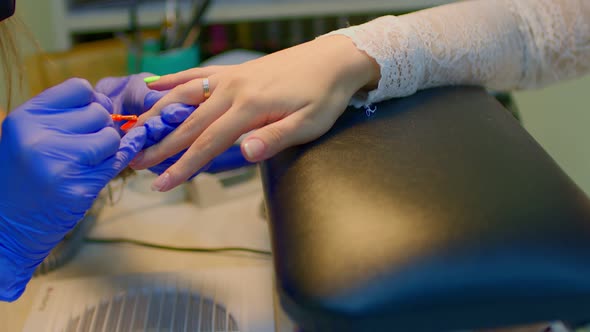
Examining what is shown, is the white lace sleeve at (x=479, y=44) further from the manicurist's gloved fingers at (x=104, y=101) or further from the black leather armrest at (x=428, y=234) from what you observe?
the manicurist's gloved fingers at (x=104, y=101)

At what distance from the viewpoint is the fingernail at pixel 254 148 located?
0.59 meters

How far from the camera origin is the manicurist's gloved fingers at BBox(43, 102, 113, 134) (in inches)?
23.0

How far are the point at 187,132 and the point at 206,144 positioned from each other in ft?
0.10

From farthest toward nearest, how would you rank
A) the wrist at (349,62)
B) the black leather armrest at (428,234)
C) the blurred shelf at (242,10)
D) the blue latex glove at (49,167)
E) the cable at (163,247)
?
the blurred shelf at (242,10), the cable at (163,247), the wrist at (349,62), the blue latex glove at (49,167), the black leather armrest at (428,234)

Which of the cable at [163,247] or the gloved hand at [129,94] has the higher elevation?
the gloved hand at [129,94]

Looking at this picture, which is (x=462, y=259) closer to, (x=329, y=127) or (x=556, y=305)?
(x=556, y=305)

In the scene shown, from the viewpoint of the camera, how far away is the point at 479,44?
717 mm

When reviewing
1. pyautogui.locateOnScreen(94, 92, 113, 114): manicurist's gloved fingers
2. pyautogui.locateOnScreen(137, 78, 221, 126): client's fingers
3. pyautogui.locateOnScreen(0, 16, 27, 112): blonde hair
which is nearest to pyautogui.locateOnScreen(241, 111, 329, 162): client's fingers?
pyautogui.locateOnScreen(137, 78, 221, 126): client's fingers

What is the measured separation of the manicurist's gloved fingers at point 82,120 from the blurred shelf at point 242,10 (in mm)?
784

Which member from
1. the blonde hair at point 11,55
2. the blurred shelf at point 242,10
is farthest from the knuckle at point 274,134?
the blurred shelf at point 242,10

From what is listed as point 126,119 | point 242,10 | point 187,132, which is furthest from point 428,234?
point 242,10

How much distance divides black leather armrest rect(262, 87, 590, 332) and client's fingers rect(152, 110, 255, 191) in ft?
0.27

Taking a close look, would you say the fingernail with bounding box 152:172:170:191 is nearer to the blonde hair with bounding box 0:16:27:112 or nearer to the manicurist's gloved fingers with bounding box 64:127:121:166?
the manicurist's gloved fingers with bounding box 64:127:121:166

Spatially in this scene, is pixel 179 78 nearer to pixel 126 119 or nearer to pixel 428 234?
pixel 126 119
